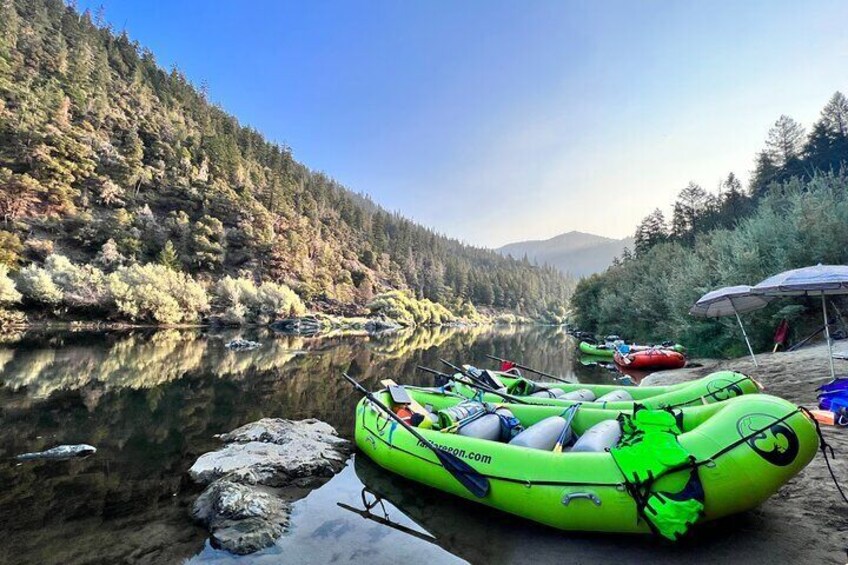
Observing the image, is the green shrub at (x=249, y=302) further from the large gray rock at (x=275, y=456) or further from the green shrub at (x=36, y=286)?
the large gray rock at (x=275, y=456)

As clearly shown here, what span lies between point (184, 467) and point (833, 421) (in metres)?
11.0

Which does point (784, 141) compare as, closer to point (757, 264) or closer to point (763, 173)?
point (763, 173)

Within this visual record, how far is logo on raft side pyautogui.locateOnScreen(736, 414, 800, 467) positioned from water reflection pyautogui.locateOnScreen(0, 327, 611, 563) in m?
5.97

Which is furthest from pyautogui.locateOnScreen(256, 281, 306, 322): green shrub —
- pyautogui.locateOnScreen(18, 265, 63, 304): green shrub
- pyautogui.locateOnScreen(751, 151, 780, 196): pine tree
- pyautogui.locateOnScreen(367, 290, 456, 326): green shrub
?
pyautogui.locateOnScreen(751, 151, 780, 196): pine tree

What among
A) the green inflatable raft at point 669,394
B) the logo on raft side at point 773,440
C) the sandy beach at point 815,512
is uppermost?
the logo on raft side at point 773,440

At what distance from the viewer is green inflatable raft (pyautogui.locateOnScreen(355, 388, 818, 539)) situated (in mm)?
3912

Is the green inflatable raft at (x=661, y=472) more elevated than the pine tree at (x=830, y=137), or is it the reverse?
the pine tree at (x=830, y=137)

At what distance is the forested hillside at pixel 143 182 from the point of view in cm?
4341

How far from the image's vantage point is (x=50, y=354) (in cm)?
1788

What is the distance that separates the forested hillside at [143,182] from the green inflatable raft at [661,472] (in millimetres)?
39085

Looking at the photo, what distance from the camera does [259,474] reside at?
6.16 m

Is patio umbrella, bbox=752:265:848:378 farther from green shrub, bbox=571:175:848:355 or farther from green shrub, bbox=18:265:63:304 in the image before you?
green shrub, bbox=18:265:63:304

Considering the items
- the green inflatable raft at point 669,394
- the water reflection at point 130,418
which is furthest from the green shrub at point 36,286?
the green inflatable raft at point 669,394

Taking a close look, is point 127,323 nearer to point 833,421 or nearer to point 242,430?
point 242,430
